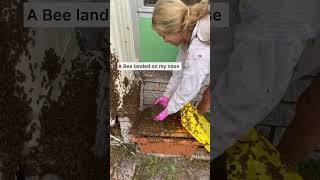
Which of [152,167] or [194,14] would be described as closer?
[194,14]

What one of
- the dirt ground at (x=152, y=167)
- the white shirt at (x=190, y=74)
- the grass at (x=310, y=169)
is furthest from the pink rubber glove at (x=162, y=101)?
the grass at (x=310, y=169)

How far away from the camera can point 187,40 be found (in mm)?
1401

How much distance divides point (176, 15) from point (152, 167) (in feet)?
1.58

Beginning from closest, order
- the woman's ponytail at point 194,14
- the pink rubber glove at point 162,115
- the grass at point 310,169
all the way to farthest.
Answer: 1. the woman's ponytail at point 194,14
2. the pink rubber glove at point 162,115
3. the grass at point 310,169

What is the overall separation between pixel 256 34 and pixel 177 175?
498 millimetres

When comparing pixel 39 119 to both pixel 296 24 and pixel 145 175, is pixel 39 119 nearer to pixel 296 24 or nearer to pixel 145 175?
pixel 145 175

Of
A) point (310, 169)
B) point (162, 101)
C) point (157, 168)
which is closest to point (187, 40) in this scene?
point (162, 101)

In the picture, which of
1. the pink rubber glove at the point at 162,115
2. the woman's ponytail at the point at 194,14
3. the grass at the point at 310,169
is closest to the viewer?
the woman's ponytail at the point at 194,14

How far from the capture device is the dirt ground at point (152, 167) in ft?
4.86

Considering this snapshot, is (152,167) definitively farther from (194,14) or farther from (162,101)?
(194,14)

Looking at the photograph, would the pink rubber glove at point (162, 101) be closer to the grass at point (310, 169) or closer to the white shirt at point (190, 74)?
the white shirt at point (190, 74)

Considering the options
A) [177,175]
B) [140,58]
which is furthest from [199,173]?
[140,58]

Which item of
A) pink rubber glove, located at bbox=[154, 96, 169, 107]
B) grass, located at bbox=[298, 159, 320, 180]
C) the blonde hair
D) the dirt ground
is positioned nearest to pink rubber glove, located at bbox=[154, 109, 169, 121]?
pink rubber glove, located at bbox=[154, 96, 169, 107]

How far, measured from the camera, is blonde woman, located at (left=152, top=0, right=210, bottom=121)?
1375mm
